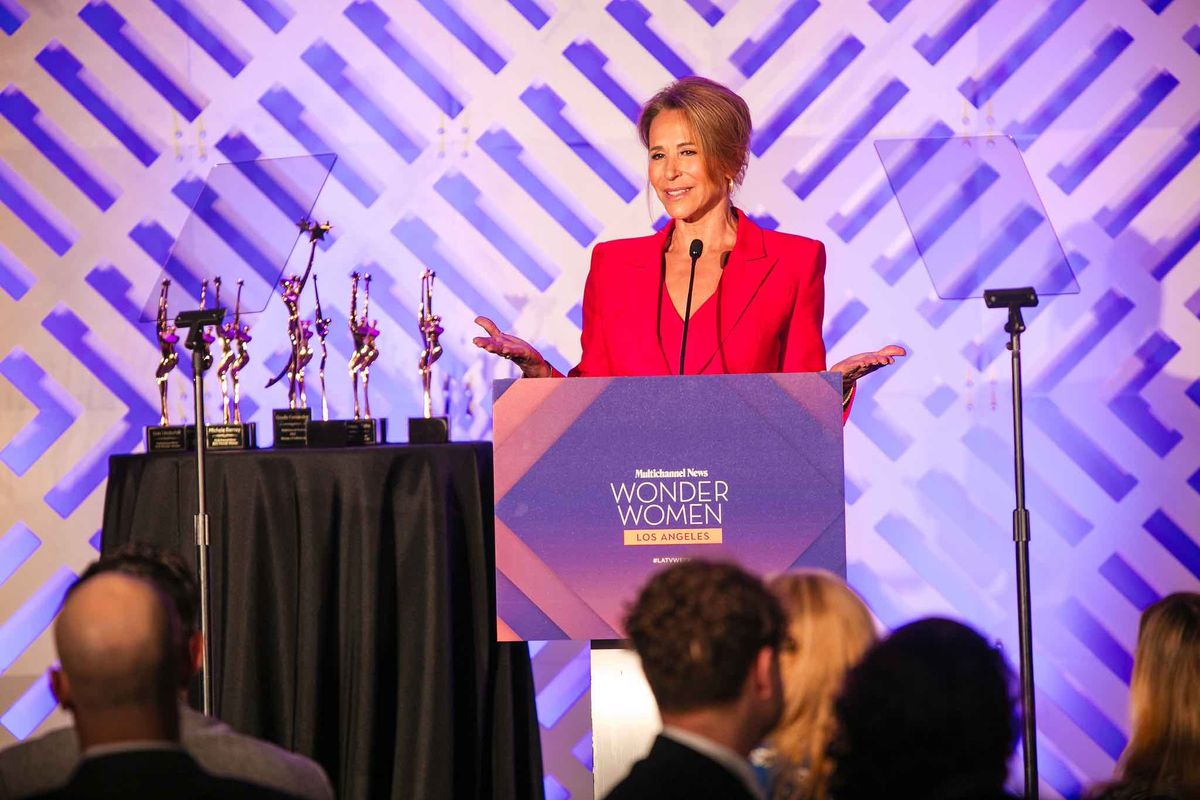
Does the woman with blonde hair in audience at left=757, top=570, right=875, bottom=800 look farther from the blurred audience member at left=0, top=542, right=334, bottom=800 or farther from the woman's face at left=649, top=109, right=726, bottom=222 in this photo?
the woman's face at left=649, top=109, right=726, bottom=222

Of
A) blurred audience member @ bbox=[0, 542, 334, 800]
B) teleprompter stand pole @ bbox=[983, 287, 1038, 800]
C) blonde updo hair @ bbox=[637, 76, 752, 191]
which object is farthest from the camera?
blonde updo hair @ bbox=[637, 76, 752, 191]

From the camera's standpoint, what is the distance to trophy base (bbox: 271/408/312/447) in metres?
3.38

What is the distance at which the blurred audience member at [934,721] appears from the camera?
1531 millimetres

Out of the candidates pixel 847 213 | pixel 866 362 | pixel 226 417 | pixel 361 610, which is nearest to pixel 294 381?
pixel 226 417

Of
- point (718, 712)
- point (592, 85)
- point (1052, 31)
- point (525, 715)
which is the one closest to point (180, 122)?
point (592, 85)

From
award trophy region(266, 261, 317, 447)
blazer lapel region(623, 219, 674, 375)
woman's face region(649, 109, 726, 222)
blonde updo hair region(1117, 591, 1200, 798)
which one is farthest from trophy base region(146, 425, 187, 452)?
blonde updo hair region(1117, 591, 1200, 798)

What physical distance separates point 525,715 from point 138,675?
5.77ft

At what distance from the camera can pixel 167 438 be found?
11.4ft

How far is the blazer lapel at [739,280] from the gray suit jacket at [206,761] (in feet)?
4.82

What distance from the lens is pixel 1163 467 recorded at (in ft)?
14.3

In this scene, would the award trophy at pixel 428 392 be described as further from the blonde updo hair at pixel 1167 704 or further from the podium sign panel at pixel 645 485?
the blonde updo hair at pixel 1167 704

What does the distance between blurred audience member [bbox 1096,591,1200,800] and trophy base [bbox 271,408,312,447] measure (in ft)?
6.54

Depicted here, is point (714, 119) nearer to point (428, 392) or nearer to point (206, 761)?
point (428, 392)

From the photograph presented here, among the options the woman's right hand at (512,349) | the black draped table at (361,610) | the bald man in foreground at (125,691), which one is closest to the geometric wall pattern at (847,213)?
the black draped table at (361,610)
